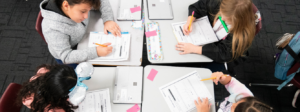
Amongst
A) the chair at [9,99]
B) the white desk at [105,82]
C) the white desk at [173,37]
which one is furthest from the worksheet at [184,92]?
the chair at [9,99]

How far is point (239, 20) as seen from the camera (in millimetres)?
1118

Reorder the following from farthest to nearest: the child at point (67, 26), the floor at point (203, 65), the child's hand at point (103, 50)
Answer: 1. the floor at point (203, 65)
2. the child's hand at point (103, 50)
3. the child at point (67, 26)

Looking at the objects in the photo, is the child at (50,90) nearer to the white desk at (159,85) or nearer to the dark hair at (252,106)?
the white desk at (159,85)

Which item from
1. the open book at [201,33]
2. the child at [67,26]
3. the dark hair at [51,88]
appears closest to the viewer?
the dark hair at [51,88]

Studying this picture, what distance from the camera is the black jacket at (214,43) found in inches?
48.4

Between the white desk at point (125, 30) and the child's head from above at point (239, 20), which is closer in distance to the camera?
the child's head from above at point (239, 20)

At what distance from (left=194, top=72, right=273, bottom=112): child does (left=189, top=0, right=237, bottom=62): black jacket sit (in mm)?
158

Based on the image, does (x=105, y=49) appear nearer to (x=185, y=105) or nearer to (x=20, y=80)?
(x=185, y=105)

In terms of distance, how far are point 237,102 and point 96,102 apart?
0.86 m

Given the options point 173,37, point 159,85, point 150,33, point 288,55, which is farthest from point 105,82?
point 288,55

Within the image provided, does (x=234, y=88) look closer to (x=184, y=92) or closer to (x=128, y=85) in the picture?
(x=184, y=92)

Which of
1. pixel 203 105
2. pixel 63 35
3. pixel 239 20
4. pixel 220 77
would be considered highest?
pixel 239 20

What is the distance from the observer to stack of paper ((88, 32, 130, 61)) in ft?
3.93

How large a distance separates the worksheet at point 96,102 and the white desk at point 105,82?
0.03m
